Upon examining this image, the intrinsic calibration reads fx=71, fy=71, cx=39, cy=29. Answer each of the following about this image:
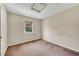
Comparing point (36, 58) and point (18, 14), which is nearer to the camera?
point (36, 58)

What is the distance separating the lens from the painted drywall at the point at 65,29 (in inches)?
120

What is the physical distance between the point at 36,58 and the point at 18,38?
1.16m

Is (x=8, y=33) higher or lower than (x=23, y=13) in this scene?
lower

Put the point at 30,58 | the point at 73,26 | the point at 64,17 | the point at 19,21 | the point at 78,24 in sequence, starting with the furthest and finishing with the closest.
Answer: the point at 64,17, the point at 73,26, the point at 78,24, the point at 19,21, the point at 30,58

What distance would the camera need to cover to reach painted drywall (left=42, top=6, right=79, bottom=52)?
304 cm

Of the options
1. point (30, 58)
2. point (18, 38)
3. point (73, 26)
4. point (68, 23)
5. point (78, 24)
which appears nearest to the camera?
point (30, 58)

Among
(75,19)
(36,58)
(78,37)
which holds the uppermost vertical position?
(75,19)

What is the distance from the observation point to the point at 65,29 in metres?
3.51

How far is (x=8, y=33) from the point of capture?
7.34ft

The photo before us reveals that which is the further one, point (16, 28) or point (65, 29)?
point (65, 29)

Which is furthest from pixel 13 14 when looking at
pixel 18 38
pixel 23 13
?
pixel 18 38

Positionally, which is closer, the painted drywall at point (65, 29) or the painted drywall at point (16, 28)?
the painted drywall at point (16, 28)

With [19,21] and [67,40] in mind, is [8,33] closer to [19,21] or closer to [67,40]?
[19,21]

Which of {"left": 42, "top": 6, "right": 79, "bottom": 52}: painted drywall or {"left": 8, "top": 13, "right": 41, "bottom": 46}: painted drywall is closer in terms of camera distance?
{"left": 8, "top": 13, "right": 41, "bottom": 46}: painted drywall
